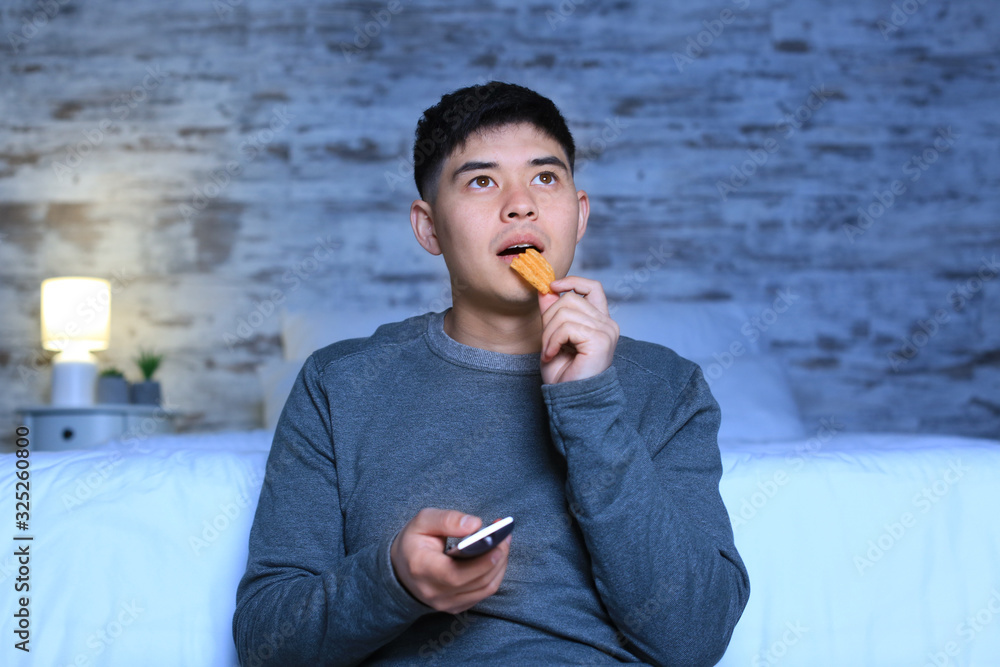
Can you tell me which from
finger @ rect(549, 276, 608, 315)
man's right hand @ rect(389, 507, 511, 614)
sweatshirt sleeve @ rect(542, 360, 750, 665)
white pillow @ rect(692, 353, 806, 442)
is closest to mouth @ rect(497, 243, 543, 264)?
finger @ rect(549, 276, 608, 315)

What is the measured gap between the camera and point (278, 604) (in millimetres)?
976

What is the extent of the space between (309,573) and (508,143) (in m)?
0.61

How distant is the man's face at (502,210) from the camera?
1.15 m

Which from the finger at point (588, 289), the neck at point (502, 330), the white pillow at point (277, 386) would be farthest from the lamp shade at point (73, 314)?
the finger at point (588, 289)

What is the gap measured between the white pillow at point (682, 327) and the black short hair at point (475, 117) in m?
1.41

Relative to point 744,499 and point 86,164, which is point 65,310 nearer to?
point 86,164

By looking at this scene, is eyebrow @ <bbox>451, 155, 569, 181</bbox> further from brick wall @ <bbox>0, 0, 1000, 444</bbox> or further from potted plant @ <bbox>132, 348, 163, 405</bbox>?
potted plant @ <bbox>132, 348, 163, 405</bbox>

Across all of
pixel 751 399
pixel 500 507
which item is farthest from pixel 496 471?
pixel 751 399

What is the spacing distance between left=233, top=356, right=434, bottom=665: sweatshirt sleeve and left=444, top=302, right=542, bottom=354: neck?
0.71 feet

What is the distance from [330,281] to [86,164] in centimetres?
105

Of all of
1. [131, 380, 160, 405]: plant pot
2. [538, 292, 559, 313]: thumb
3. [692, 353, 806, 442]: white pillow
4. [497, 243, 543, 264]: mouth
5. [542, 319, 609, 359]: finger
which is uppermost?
[497, 243, 543, 264]: mouth

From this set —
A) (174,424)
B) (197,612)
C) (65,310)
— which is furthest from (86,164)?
(197,612)

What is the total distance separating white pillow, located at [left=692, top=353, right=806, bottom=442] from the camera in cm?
238

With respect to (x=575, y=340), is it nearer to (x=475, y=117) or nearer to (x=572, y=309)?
(x=572, y=309)
